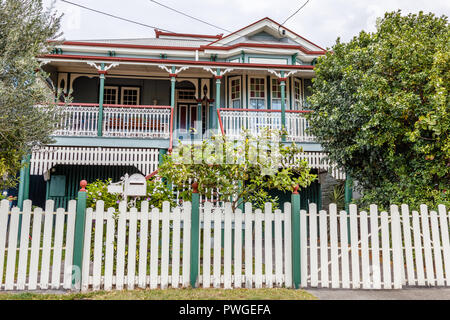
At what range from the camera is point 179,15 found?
40.1ft

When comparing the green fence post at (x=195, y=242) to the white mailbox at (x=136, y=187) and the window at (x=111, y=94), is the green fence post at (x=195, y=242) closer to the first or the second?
the white mailbox at (x=136, y=187)

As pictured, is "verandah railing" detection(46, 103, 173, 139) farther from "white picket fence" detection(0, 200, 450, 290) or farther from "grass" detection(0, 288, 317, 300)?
"grass" detection(0, 288, 317, 300)

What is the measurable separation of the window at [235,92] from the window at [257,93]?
1.74 feet

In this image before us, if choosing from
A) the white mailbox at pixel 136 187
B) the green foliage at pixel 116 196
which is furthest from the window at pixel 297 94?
the white mailbox at pixel 136 187

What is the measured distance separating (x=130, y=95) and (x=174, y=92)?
290 cm

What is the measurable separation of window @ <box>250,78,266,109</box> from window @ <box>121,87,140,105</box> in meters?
5.28

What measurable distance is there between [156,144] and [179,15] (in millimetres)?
5205

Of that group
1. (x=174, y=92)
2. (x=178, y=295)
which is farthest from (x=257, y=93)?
(x=178, y=295)

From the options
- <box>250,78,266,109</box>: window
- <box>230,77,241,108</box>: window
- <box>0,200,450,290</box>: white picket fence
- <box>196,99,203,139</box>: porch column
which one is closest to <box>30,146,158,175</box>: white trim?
<box>196,99,203,139</box>: porch column

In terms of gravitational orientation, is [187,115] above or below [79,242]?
above

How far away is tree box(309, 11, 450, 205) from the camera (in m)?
6.45

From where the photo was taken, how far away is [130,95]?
586 inches

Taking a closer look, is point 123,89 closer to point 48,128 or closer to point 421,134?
point 48,128

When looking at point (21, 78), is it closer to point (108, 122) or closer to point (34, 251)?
point (34, 251)
